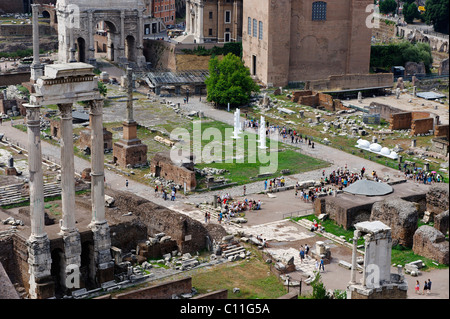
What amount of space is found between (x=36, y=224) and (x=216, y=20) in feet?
216

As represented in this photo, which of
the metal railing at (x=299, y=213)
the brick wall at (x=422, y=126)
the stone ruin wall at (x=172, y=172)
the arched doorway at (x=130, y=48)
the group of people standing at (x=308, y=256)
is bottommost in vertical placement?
the group of people standing at (x=308, y=256)

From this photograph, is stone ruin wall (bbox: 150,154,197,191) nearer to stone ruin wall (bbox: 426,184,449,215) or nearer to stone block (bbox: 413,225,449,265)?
stone ruin wall (bbox: 426,184,449,215)

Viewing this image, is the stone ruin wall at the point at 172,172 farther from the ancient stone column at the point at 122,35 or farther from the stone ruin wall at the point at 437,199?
the ancient stone column at the point at 122,35

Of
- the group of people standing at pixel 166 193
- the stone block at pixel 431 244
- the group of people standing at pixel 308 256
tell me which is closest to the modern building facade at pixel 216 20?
the group of people standing at pixel 166 193

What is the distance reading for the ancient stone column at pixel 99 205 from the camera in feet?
129

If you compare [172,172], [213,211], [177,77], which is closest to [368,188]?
[213,211]

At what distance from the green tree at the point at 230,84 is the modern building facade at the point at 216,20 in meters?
20.7

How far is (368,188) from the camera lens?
52875mm

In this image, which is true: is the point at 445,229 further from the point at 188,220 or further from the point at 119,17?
the point at 119,17

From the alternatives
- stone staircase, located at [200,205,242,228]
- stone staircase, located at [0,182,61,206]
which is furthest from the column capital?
stone staircase, located at [0,182,61,206]

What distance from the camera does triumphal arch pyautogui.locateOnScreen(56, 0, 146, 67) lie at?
9181 centimetres

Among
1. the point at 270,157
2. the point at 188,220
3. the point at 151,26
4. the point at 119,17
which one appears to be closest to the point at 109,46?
the point at 119,17

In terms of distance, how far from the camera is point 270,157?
64688 mm

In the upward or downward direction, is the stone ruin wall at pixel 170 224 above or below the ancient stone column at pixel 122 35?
below
